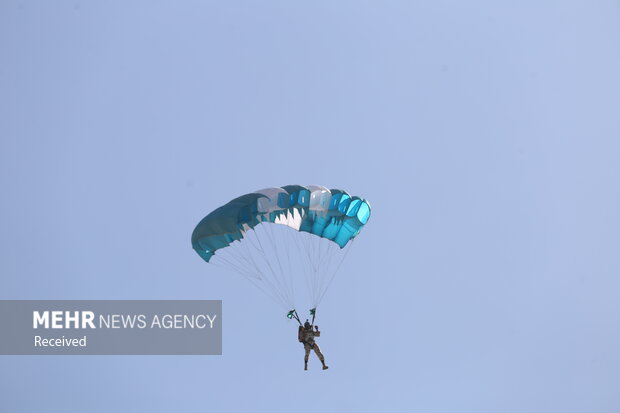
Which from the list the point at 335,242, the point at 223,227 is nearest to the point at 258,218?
the point at 223,227

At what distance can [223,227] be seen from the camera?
94.5 ft

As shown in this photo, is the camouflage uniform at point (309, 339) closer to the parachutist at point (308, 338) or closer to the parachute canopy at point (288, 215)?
the parachutist at point (308, 338)

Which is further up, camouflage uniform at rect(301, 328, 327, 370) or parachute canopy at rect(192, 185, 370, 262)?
parachute canopy at rect(192, 185, 370, 262)

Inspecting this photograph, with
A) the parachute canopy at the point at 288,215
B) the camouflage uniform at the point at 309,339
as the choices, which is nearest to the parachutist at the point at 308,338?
the camouflage uniform at the point at 309,339

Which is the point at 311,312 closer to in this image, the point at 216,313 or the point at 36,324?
the point at 216,313

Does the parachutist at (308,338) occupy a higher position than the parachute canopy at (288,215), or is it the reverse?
the parachute canopy at (288,215)

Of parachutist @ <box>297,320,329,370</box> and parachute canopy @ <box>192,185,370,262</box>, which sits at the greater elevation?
parachute canopy @ <box>192,185,370,262</box>

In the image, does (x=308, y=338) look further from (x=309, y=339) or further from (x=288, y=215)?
(x=288, y=215)

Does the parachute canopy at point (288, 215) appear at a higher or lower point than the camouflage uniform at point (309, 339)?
higher

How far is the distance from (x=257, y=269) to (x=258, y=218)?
5.48 feet

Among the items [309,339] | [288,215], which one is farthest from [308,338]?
[288,215]

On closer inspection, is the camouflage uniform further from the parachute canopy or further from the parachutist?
the parachute canopy

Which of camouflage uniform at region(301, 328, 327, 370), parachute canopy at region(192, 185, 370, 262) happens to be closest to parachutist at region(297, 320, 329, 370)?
camouflage uniform at region(301, 328, 327, 370)

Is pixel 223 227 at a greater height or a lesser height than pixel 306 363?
greater
